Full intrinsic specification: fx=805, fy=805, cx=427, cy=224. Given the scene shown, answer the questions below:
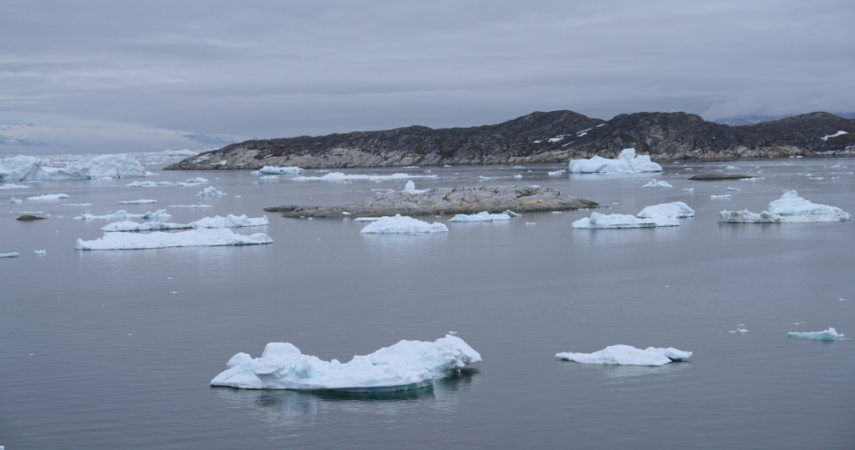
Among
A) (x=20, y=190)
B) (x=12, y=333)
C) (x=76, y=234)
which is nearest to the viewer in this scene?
(x=12, y=333)

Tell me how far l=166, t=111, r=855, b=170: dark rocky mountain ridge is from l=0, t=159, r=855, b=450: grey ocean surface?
3515 inches

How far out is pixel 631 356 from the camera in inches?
479

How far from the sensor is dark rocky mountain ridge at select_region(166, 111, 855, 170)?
115312 millimetres

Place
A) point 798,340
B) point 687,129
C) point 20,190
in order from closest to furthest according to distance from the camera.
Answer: point 798,340
point 20,190
point 687,129

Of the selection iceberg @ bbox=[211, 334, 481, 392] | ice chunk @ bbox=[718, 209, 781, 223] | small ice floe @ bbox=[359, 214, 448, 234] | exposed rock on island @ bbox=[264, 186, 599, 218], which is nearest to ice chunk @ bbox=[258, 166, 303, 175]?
exposed rock on island @ bbox=[264, 186, 599, 218]

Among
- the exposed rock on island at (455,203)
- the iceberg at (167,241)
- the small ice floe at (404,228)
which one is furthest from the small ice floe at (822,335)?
the exposed rock on island at (455,203)

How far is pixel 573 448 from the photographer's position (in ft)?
30.2

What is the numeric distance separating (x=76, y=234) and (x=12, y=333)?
18317 mm

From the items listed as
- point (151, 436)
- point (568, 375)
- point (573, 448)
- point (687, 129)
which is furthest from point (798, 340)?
point (687, 129)

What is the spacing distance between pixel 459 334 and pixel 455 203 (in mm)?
25081

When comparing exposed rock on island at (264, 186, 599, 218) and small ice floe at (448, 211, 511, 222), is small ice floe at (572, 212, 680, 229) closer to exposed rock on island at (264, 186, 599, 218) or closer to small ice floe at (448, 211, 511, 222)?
small ice floe at (448, 211, 511, 222)

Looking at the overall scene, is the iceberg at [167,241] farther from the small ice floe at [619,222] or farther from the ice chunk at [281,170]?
the ice chunk at [281,170]

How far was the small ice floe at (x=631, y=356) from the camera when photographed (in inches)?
476

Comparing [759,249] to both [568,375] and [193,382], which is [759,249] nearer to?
[568,375]
